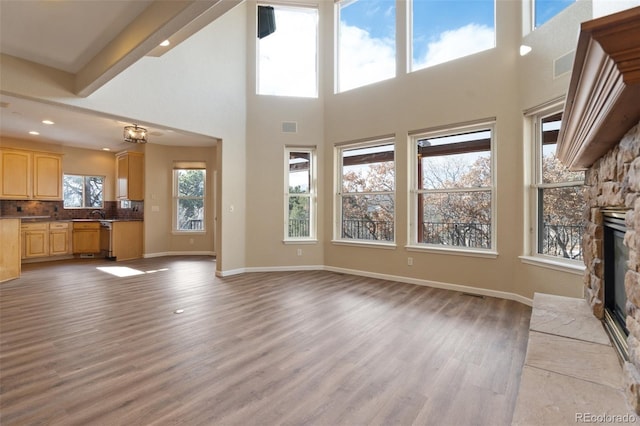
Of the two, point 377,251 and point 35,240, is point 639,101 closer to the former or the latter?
point 377,251

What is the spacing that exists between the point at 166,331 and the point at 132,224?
17.3ft

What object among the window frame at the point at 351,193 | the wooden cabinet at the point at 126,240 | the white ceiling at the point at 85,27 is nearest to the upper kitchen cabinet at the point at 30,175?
the wooden cabinet at the point at 126,240

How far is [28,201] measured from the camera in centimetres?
686

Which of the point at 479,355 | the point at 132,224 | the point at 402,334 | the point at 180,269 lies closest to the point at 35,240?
the point at 132,224

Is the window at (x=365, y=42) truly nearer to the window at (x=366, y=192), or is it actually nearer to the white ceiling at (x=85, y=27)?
the window at (x=366, y=192)

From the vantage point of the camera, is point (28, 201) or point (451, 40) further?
point (28, 201)

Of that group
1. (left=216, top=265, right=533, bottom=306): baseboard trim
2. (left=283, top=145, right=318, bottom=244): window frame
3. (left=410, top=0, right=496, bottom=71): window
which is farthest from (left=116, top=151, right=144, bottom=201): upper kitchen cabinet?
Answer: (left=410, top=0, right=496, bottom=71): window

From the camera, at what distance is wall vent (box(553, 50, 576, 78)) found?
3.04m

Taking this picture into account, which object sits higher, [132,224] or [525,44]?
[525,44]

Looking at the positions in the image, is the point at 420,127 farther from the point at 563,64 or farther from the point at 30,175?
the point at 30,175

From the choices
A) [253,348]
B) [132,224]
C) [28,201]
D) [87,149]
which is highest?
[87,149]

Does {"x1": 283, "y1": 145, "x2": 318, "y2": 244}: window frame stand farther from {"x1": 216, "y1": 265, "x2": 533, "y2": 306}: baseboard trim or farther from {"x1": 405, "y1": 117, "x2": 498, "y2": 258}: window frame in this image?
{"x1": 405, "y1": 117, "x2": 498, "y2": 258}: window frame

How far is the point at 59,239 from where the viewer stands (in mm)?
6812

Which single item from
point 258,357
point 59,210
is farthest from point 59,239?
point 258,357
